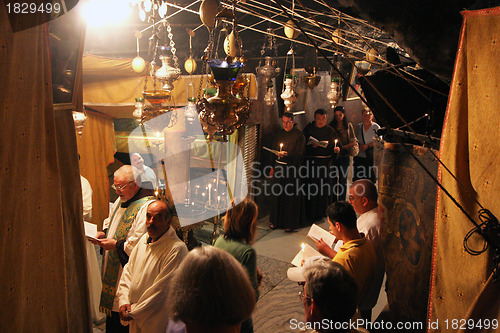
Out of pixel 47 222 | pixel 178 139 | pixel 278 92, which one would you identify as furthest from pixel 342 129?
pixel 47 222

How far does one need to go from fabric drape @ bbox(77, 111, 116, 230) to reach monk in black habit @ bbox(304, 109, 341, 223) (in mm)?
4210

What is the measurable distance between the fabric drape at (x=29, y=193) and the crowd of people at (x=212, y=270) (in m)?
0.56

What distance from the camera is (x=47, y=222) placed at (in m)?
1.75

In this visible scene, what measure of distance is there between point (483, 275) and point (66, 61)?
2.34 meters

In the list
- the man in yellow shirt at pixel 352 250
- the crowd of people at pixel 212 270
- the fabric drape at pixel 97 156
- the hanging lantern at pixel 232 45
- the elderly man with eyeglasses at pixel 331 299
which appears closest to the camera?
the crowd of people at pixel 212 270

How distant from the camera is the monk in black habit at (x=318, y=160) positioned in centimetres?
851

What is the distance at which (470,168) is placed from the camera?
2008mm

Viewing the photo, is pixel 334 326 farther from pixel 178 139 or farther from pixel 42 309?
pixel 178 139

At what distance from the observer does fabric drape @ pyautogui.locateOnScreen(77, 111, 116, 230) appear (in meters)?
7.21

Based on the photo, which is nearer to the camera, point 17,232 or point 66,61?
point 17,232

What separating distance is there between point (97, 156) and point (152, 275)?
482 cm

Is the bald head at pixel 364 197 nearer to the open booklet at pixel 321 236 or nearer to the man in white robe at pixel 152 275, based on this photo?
the open booklet at pixel 321 236

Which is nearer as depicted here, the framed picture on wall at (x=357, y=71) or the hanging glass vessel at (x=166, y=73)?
the framed picture on wall at (x=357, y=71)

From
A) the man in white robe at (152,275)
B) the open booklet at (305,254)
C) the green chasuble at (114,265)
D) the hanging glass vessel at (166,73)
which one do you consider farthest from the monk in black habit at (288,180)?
the man in white robe at (152,275)
